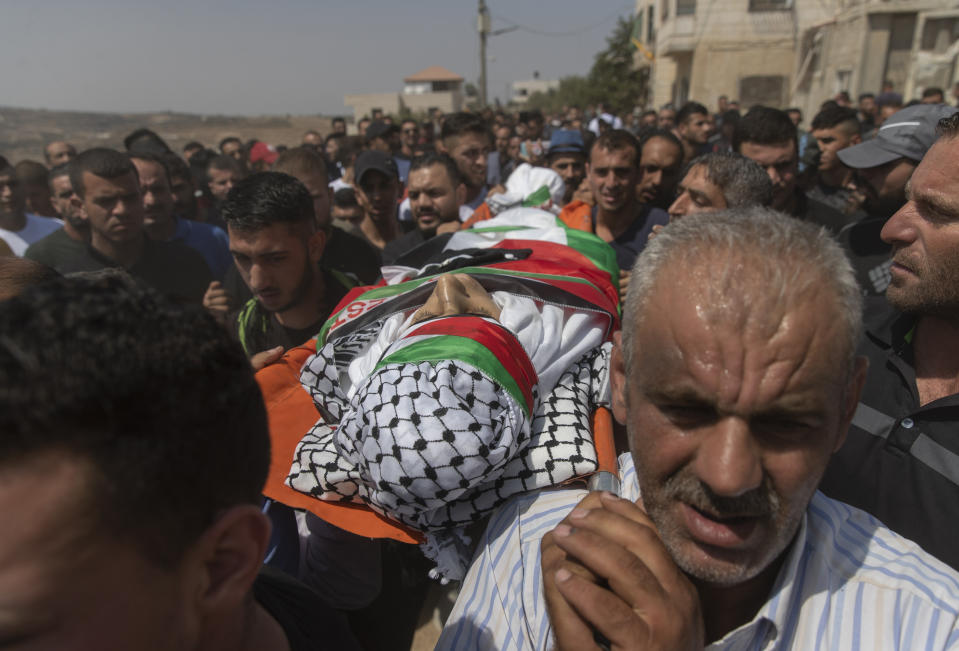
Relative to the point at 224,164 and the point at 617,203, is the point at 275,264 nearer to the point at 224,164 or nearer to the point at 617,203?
the point at 617,203

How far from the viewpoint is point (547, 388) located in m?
1.77

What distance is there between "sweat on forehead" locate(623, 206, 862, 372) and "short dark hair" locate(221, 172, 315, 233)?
2161 millimetres

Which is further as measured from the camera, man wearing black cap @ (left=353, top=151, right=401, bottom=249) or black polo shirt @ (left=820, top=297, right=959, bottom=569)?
man wearing black cap @ (left=353, top=151, right=401, bottom=249)

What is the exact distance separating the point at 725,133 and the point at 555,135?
11.8ft

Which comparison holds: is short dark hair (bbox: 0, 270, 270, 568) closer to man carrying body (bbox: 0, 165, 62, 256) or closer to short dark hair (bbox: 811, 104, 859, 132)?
man carrying body (bbox: 0, 165, 62, 256)

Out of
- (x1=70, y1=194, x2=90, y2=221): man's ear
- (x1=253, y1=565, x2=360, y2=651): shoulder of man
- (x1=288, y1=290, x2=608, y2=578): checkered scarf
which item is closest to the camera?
(x1=253, y1=565, x2=360, y2=651): shoulder of man

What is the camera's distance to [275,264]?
280 centimetres

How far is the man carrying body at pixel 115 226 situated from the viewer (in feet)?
12.2

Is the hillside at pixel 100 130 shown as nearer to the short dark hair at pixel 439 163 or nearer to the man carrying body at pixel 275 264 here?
the short dark hair at pixel 439 163

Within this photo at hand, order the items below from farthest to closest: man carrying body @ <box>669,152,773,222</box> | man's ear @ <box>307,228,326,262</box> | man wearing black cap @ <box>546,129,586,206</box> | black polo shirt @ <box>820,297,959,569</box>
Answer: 1. man wearing black cap @ <box>546,129,586,206</box>
2. man's ear @ <box>307,228,326,262</box>
3. man carrying body @ <box>669,152,773,222</box>
4. black polo shirt @ <box>820,297,959,569</box>

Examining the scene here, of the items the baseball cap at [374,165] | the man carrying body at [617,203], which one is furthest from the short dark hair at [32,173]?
the man carrying body at [617,203]

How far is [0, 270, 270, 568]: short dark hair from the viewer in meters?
0.67

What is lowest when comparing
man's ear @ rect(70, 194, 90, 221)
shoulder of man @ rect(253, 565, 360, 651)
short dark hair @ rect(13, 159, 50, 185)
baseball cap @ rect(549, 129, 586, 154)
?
shoulder of man @ rect(253, 565, 360, 651)

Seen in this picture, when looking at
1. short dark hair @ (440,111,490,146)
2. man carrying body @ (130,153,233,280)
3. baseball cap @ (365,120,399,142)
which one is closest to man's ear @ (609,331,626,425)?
man carrying body @ (130,153,233,280)
